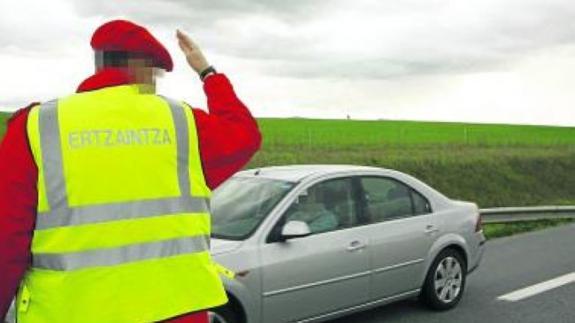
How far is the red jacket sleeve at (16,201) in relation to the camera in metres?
2.39

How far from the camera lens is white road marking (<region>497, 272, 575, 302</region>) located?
27.6 feet

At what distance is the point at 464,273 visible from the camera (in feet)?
27.0

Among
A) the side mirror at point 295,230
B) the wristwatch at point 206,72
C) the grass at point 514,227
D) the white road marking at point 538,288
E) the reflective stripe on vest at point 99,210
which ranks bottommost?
the grass at point 514,227

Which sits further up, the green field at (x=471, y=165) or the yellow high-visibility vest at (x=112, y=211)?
the yellow high-visibility vest at (x=112, y=211)

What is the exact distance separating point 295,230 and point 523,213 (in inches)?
359

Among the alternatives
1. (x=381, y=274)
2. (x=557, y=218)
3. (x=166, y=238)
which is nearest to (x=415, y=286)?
(x=381, y=274)

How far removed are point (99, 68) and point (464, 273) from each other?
6244 millimetres

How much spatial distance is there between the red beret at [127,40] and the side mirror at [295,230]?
364 cm

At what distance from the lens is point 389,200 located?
7508mm

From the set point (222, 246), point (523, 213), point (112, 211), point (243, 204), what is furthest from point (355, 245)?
point (523, 213)

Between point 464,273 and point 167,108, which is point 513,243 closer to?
point 464,273

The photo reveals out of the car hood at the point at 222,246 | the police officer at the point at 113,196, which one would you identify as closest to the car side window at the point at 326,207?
the car hood at the point at 222,246

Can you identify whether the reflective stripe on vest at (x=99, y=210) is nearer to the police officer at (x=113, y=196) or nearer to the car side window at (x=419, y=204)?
the police officer at (x=113, y=196)

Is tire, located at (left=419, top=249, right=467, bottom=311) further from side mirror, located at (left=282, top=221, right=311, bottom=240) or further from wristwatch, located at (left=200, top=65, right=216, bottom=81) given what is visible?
wristwatch, located at (left=200, top=65, right=216, bottom=81)
